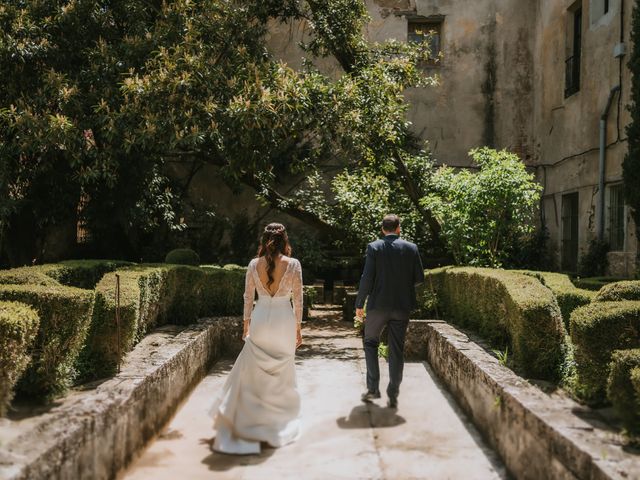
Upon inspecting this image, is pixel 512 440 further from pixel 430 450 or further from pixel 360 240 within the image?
pixel 360 240

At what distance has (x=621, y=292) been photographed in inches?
238

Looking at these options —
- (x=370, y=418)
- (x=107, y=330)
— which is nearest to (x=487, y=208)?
(x=370, y=418)

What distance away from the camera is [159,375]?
5.64 metres

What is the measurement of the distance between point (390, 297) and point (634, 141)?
6.15 metres

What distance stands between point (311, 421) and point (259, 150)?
5.38m

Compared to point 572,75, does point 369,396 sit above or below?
below

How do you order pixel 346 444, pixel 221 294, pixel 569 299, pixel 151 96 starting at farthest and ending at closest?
pixel 221 294, pixel 151 96, pixel 569 299, pixel 346 444

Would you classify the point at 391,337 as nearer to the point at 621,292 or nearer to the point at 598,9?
the point at 621,292

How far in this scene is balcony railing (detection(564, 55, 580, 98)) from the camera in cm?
1419

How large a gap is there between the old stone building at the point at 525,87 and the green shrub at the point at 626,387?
892cm

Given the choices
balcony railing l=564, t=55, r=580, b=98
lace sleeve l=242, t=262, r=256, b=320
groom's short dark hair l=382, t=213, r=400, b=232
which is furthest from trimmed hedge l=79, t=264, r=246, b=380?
balcony railing l=564, t=55, r=580, b=98

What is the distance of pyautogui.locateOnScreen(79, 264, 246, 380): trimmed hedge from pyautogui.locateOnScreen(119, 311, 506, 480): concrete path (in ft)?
2.90

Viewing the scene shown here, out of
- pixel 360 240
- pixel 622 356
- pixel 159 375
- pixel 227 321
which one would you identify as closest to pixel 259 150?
pixel 227 321

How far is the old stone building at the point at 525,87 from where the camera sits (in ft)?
43.5
